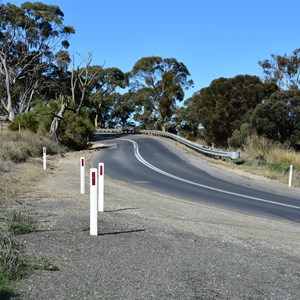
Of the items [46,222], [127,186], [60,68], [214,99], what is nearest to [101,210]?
[46,222]

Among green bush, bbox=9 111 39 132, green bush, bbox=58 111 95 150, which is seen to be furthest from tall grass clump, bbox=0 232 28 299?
green bush, bbox=9 111 39 132

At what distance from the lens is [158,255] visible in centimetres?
607

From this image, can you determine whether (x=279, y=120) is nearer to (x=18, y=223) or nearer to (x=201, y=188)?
(x=201, y=188)

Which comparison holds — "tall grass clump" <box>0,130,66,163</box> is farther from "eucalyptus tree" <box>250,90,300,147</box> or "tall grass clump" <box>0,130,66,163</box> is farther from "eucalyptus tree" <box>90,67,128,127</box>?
"eucalyptus tree" <box>90,67,128,127</box>

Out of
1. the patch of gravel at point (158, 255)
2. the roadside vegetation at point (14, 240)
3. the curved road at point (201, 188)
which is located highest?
the roadside vegetation at point (14, 240)

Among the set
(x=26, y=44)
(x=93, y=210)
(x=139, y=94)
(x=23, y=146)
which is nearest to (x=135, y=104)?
(x=139, y=94)

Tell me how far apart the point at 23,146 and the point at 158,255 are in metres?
22.3

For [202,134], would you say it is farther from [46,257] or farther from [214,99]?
[46,257]

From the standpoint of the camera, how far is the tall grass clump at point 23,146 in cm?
2231

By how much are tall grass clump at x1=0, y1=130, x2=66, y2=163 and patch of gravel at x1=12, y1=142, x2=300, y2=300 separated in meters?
12.5

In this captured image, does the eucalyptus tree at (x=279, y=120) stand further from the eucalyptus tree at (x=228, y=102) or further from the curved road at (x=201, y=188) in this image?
the curved road at (x=201, y=188)

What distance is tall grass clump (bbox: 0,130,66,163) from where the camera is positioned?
22311 mm

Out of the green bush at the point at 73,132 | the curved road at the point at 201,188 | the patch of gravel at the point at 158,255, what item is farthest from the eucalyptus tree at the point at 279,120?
the patch of gravel at the point at 158,255

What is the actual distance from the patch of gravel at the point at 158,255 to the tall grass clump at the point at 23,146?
12451 mm
